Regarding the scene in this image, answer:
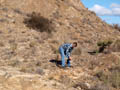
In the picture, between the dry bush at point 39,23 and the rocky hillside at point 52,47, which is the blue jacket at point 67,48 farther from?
the dry bush at point 39,23

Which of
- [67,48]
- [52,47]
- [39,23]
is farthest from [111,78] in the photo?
[39,23]

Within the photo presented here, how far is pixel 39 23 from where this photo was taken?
16.1m

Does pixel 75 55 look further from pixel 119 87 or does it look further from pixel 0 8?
pixel 0 8

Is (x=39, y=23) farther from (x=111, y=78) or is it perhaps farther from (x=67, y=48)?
(x=111, y=78)

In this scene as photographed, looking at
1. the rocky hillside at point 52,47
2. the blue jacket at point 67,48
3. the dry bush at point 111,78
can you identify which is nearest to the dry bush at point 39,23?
the rocky hillside at point 52,47

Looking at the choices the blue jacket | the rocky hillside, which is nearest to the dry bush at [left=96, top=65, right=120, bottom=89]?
the rocky hillside

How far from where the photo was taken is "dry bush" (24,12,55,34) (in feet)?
51.6

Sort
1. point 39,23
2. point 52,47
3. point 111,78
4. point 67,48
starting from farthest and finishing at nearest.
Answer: point 39,23 < point 52,47 < point 67,48 < point 111,78

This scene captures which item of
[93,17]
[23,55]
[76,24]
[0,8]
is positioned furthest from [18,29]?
[93,17]

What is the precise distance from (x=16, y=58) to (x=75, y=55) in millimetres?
3442

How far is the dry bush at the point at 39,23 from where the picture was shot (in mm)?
15721

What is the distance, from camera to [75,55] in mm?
11977

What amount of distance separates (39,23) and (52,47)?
12.2ft

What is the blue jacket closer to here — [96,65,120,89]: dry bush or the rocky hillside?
the rocky hillside
